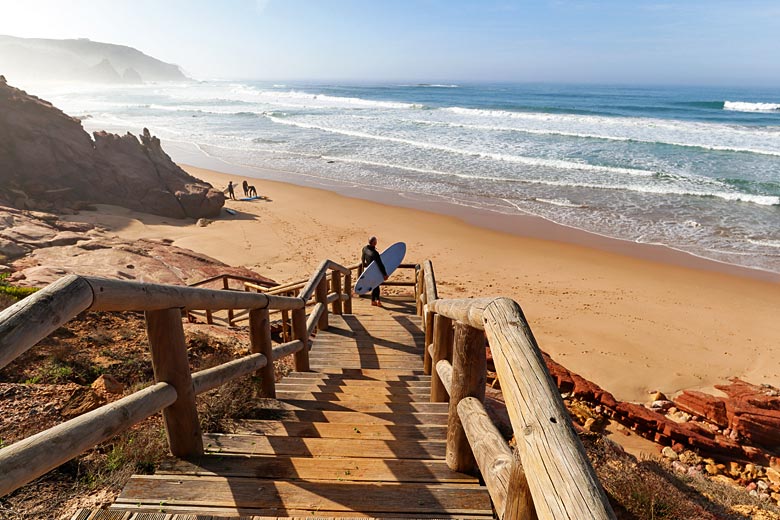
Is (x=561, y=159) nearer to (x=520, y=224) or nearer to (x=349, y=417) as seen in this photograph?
(x=520, y=224)

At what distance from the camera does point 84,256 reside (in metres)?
10.4

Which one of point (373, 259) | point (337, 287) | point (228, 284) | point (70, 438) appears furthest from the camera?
point (228, 284)

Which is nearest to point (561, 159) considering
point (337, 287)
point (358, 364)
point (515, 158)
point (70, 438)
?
point (515, 158)

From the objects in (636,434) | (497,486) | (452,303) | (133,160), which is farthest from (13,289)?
(133,160)

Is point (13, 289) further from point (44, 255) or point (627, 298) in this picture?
point (627, 298)

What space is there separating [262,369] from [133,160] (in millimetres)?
19195

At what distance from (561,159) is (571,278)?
16.8 metres

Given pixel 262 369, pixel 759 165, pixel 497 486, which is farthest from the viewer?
pixel 759 165

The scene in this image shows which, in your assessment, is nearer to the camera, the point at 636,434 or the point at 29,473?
the point at 29,473

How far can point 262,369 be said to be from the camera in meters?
3.82

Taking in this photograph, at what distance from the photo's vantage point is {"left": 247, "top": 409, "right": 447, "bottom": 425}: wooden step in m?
3.49

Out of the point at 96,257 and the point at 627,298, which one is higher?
the point at 96,257

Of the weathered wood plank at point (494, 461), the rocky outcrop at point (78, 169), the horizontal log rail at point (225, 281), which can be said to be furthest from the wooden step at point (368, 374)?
the rocky outcrop at point (78, 169)

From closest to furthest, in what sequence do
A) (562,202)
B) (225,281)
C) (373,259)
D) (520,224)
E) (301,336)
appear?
(301,336) → (373,259) → (225,281) → (520,224) → (562,202)
